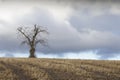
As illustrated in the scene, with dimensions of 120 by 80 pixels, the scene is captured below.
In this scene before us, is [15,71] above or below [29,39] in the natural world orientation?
below

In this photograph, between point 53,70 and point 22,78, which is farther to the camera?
point 53,70

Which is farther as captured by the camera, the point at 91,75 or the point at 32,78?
the point at 91,75

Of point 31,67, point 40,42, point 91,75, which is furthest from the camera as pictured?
point 40,42

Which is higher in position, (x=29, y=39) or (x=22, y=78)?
(x=29, y=39)

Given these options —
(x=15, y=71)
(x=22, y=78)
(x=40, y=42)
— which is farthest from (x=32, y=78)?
(x=40, y=42)

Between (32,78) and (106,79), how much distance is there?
22.1 ft

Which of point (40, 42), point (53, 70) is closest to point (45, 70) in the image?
point (53, 70)

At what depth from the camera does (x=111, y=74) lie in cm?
4025

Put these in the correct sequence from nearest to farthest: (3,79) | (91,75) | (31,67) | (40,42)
A: (3,79)
(91,75)
(31,67)
(40,42)

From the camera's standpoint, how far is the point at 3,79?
35562 mm

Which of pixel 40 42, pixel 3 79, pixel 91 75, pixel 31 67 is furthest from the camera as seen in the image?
pixel 40 42

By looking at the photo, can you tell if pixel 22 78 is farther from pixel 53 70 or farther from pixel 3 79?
pixel 53 70

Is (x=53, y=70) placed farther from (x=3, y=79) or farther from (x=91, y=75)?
(x=3, y=79)

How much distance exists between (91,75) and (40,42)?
134ft
